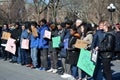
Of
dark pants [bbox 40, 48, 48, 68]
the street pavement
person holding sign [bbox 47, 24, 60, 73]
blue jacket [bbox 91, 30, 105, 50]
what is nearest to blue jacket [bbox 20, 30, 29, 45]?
the street pavement

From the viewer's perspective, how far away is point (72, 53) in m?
11.6

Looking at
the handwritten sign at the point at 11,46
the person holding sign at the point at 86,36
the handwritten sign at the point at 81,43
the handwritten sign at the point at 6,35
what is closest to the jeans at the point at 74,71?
the person holding sign at the point at 86,36

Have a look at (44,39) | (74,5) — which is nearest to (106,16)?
(74,5)

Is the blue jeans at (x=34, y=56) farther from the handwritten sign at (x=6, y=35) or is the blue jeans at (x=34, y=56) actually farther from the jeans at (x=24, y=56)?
the handwritten sign at (x=6, y=35)

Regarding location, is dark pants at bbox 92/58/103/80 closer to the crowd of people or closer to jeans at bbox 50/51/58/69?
the crowd of people

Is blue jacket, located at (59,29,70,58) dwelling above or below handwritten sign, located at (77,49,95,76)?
above

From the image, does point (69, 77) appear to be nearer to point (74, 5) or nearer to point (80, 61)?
point (80, 61)

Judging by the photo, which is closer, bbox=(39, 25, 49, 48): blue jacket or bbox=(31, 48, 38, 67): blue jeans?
bbox=(39, 25, 49, 48): blue jacket

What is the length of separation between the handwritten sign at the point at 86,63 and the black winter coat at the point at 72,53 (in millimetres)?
230

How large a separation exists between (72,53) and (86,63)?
2.39 ft

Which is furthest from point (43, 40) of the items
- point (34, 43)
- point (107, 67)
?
point (107, 67)

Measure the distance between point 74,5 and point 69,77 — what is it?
41.6 meters

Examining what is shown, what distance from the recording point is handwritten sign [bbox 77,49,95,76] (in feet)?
35.7

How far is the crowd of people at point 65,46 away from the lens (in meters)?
10.3
